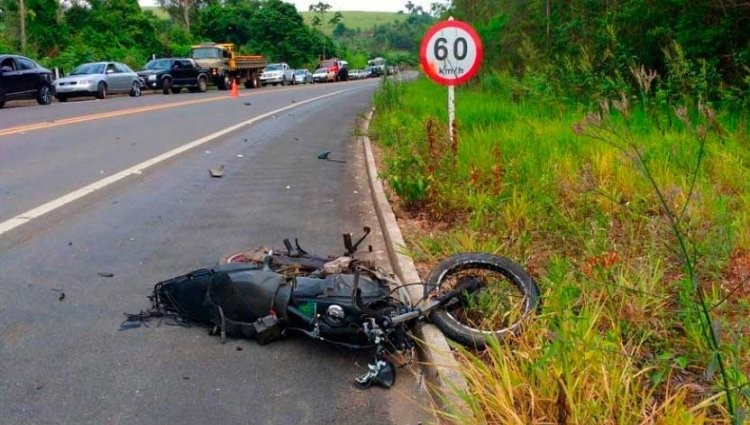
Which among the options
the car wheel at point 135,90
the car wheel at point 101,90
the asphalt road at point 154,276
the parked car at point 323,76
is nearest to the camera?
the asphalt road at point 154,276

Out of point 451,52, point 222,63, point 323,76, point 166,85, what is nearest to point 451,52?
point 451,52

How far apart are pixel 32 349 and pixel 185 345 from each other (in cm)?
85

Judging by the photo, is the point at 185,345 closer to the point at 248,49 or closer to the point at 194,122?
the point at 194,122

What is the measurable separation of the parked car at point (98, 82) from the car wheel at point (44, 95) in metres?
2.52

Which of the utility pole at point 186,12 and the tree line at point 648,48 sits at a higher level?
the utility pole at point 186,12

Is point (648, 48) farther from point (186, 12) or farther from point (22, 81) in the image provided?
point (186, 12)

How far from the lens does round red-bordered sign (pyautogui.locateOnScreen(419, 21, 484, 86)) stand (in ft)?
25.7

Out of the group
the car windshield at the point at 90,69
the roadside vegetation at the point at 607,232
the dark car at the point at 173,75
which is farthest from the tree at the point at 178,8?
the roadside vegetation at the point at 607,232

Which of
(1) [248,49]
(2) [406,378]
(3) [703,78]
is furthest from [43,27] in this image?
(2) [406,378]

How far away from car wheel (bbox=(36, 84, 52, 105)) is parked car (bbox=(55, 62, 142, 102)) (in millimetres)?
2519

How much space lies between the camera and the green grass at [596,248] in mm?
2994

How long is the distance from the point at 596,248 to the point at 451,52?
3865 mm

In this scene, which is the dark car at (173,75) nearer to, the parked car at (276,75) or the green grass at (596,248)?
the parked car at (276,75)

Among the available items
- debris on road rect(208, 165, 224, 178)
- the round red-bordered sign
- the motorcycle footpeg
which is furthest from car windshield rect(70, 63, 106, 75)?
the motorcycle footpeg
